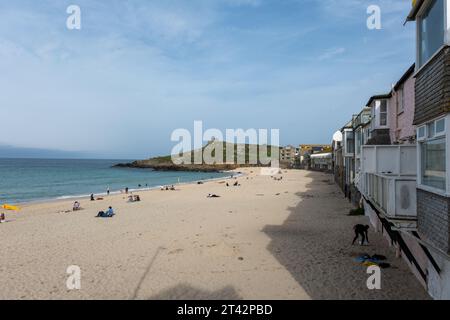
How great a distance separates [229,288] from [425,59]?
7.59 m

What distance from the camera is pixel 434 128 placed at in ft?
20.7

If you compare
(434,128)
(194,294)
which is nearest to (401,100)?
(434,128)

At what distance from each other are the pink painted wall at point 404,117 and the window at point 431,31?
437cm

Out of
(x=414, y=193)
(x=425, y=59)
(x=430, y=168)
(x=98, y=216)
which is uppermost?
(x=425, y=59)

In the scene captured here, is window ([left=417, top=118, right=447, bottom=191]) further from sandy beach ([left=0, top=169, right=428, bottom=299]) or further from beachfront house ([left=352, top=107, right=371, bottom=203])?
beachfront house ([left=352, top=107, right=371, bottom=203])

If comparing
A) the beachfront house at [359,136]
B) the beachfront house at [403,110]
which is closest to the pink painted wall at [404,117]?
the beachfront house at [403,110]

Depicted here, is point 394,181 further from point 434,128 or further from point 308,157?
point 308,157

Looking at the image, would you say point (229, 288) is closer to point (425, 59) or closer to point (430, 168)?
point (430, 168)

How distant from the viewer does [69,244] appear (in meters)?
15.6

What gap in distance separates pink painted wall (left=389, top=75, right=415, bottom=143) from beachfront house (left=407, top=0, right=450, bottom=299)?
4.37 meters

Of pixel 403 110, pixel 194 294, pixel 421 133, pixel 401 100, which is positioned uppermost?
pixel 401 100

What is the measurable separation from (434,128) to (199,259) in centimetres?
904

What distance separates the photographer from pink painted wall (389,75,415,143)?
443 inches
